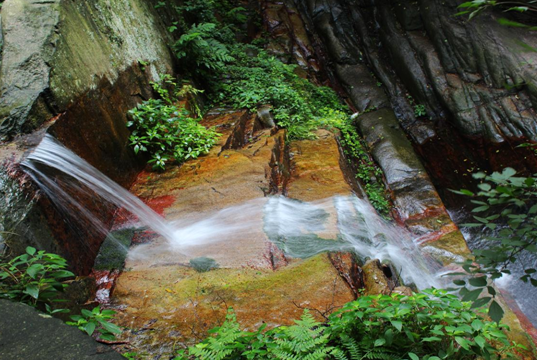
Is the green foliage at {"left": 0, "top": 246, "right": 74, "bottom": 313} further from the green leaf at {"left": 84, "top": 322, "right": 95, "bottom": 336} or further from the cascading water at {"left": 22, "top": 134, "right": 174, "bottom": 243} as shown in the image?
the cascading water at {"left": 22, "top": 134, "right": 174, "bottom": 243}

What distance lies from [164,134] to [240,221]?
2138 mm

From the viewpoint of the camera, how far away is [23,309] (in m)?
2.21

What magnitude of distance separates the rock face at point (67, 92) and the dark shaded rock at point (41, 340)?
3.73 feet

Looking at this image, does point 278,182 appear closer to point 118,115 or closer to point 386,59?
point 118,115

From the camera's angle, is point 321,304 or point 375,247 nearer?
point 321,304

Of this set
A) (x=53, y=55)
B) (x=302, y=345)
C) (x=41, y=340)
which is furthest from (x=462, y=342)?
(x=53, y=55)

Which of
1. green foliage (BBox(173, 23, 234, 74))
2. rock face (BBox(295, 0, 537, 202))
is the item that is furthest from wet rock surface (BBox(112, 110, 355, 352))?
rock face (BBox(295, 0, 537, 202))

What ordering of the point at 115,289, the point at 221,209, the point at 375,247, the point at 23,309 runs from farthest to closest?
the point at 375,247 < the point at 221,209 < the point at 115,289 < the point at 23,309

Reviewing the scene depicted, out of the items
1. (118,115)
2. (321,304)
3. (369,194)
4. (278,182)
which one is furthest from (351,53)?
(321,304)

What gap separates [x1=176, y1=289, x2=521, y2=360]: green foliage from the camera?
222 centimetres

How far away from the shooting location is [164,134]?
5.80 metres

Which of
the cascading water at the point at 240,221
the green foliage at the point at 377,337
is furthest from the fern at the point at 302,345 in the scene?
the cascading water at the point at 240,221

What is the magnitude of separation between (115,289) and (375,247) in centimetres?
340

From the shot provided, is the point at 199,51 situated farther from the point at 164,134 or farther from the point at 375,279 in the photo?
the point at 375,279
